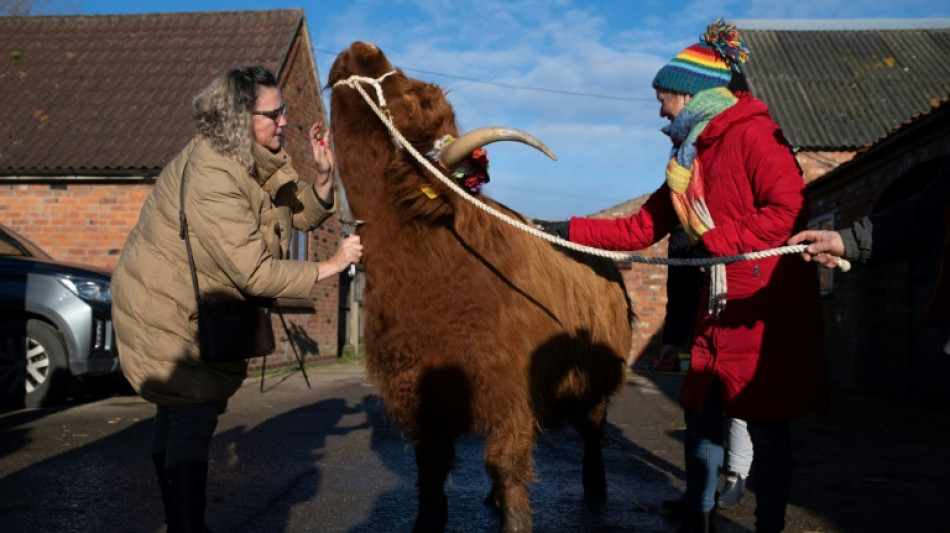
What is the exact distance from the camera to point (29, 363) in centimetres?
838

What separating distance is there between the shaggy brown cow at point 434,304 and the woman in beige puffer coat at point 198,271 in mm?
273

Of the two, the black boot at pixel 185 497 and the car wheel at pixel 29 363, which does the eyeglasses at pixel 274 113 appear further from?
the car wheel at pixel 29 363

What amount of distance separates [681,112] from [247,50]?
42.3 feet

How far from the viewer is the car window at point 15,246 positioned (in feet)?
28.6

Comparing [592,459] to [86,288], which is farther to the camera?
[86,288]

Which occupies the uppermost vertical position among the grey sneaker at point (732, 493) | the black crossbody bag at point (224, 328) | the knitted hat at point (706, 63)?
the knitted hat at point (706, 63)

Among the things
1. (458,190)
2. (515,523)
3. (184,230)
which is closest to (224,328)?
(184,230)

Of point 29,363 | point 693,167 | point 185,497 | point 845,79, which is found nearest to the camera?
point 185,497

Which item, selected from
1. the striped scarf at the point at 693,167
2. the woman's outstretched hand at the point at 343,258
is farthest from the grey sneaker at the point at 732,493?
the woman's outstretched hand at the point at 343,258

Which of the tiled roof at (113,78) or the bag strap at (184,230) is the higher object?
the tiled roof at (113,78)

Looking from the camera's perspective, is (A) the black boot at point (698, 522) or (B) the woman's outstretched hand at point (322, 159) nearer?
(A) the black boot at point (698, 522)

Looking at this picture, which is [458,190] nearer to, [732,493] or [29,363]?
[732,493]

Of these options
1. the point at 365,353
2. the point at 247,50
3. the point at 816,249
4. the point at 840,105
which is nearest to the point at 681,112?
the point at 816,249

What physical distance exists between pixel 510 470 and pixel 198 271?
1484mm
